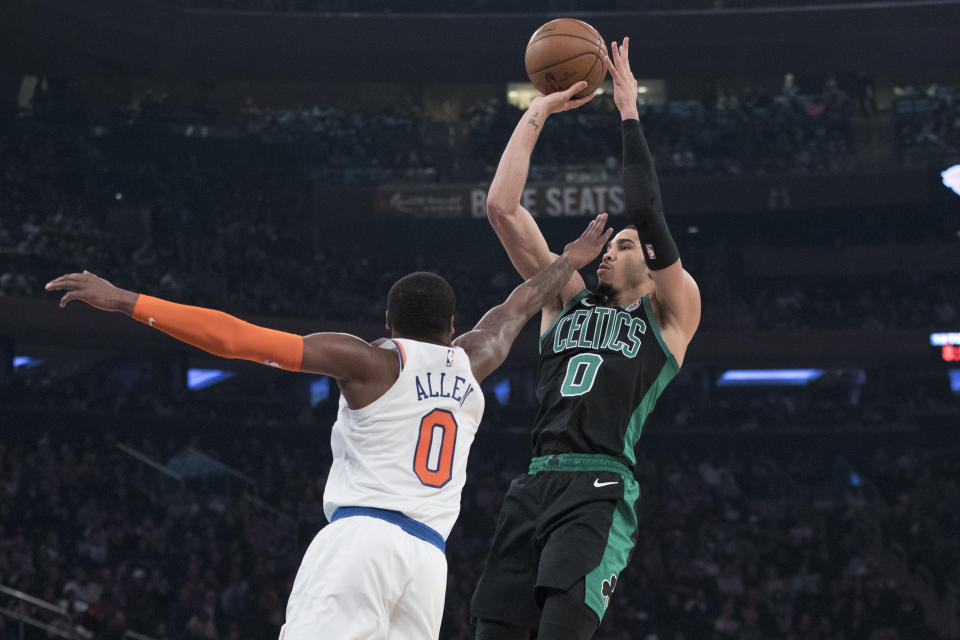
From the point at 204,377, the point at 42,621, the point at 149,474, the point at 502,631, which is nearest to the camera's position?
the point at 502,631

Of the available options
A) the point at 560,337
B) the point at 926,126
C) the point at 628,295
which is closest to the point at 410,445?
the point at 560,337

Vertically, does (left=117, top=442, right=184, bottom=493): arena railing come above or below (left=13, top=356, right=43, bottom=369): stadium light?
below

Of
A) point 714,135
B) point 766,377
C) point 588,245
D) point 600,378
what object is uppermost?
point 714,135

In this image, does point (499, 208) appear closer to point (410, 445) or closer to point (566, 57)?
point (566, 57)

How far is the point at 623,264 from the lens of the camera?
16.2ft

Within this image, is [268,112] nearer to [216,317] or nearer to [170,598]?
[170,598]

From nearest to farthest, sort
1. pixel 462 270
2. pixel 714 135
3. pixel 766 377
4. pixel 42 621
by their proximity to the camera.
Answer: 1. pixel 42 621
2. pixel 462 270
3. pixel 766 377
4. pixel 714 135

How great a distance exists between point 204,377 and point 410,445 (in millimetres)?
18069

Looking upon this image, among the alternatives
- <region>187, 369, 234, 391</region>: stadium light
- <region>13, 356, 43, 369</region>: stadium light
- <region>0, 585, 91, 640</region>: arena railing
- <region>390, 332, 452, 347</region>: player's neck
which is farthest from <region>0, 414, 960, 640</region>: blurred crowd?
<region>390, 332, 452, 347</region>: player's neck

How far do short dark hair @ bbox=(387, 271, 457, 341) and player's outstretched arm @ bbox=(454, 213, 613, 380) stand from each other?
9.2 inches

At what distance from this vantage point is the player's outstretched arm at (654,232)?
178 inches

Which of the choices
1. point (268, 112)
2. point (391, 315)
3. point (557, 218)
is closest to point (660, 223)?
point (391, 315)

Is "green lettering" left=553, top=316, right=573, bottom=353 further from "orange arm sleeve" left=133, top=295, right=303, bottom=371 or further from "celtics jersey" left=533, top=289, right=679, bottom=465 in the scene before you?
"orange arm sleeve" left=133, top=295, right=303, bottom=371

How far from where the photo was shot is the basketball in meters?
5.25
